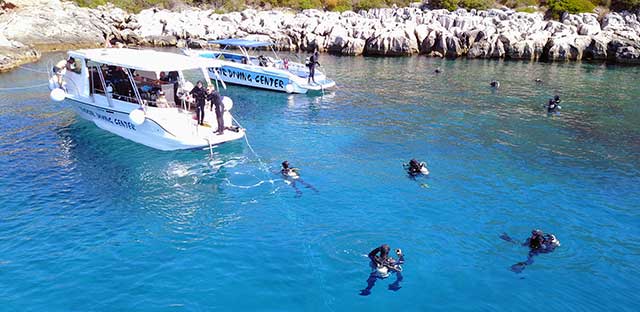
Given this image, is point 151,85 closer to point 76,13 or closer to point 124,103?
point 124,103

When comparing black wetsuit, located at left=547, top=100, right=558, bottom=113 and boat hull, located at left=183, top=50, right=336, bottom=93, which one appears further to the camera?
boat hull, located at left=183, top=50, right=336, bottom=93

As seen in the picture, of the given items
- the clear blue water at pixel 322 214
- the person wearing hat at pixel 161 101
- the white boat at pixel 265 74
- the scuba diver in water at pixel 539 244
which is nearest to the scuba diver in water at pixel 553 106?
the clear blue water at pixel 322 214

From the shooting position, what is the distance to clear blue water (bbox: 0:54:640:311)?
10.9 meters

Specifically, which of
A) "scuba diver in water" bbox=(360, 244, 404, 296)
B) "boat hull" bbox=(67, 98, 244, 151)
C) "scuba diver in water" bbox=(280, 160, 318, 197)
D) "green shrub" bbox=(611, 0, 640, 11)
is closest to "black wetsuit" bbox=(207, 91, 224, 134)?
"boat hull" bbox=(67, 98, 244, 151)

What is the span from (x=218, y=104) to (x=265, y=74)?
14015mm

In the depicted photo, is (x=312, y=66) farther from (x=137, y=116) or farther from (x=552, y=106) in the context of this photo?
(x=137, y=116)

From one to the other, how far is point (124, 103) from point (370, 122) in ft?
39.3

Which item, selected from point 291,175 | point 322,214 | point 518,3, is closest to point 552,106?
point 291,175

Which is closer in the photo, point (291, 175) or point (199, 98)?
point (291, 175)

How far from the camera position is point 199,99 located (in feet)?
61.8

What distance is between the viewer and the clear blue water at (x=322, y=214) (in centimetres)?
1089

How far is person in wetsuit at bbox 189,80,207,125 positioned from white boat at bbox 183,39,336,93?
12420mm

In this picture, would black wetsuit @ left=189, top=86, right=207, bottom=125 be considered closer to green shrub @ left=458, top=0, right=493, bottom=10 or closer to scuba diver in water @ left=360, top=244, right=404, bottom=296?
scuba diver in water @ left=360, top=244, right=404, bottom=296

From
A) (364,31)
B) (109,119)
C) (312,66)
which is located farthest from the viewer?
(364,31)
